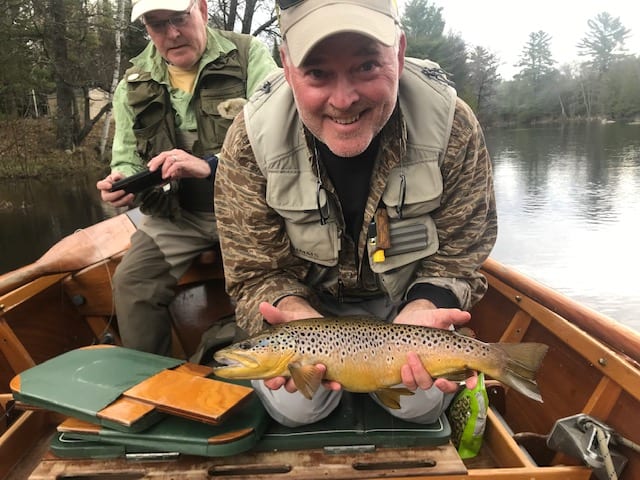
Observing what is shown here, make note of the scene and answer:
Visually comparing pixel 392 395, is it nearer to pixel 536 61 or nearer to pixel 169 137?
pixel 169 137

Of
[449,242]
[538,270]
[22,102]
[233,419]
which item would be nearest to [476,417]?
[449,242]

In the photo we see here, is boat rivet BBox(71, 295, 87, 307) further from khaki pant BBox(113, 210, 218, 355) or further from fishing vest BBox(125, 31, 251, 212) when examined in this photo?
fishing vest BBox(125, 31, 251, 212)

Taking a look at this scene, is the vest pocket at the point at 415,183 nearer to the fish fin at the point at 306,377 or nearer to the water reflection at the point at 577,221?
the fish fin at the point at 306,377

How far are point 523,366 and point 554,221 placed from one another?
47.6ft

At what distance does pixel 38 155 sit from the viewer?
20328 mm

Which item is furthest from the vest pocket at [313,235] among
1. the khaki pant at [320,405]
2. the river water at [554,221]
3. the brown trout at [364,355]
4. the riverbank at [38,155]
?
the riverbank at [38,155]

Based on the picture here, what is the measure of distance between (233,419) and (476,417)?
1.03 metres

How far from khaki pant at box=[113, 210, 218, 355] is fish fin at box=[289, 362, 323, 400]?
1459 millimetres

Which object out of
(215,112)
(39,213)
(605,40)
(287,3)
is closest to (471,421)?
(287,3)

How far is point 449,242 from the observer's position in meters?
2.45

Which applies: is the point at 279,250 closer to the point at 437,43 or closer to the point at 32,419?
the point at 32,419

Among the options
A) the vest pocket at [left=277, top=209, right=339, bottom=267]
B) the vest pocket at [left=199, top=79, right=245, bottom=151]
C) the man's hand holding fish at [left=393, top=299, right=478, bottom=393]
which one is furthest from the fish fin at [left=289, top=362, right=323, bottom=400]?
the vest pocket at [left=199, top=79, right=245, bottom=151]

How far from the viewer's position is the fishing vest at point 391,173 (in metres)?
2.28

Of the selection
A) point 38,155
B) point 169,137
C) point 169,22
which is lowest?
point 38,155
